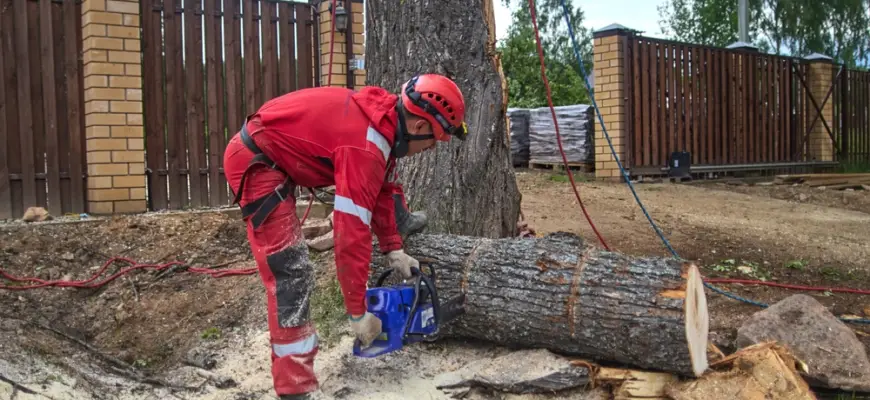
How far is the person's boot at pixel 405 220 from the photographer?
3854 mm

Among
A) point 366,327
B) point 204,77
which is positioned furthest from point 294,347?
point 204,77

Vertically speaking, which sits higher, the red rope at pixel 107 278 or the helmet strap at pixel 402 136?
the helmet strap at pixel 402 136

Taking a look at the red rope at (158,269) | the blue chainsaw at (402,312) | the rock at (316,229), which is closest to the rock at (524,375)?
the blue chainsaw at (402,312)

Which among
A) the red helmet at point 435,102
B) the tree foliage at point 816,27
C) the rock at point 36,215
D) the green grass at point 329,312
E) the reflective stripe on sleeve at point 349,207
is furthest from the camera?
the tree foliage at point 816,27

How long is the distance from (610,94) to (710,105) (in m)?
2.44

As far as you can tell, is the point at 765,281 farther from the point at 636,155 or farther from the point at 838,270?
the point at 636,155

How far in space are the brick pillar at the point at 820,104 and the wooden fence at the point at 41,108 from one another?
13294 mm

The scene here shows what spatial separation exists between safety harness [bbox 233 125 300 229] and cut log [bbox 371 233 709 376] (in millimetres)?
829

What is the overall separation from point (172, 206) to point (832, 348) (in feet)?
19.3

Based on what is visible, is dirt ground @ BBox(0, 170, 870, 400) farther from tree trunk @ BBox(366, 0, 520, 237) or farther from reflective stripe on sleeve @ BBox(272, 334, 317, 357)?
tree trunk @ BBox(366, 0, 520, 237)

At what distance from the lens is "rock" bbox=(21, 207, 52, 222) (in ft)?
20.2

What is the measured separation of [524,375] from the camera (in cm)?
349

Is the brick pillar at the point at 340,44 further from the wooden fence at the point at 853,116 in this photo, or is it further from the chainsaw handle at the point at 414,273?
the wooden fence at the point at 853,116

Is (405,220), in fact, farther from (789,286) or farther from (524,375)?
(789,286)
